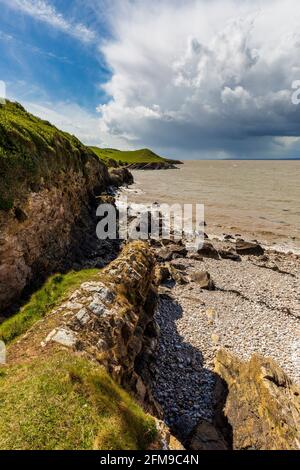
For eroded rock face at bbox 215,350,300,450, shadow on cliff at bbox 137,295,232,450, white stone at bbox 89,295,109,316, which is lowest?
shadow on cliff at bbox 137,295,232,450

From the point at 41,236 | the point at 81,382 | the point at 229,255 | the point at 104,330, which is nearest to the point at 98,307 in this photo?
the point at 104,330

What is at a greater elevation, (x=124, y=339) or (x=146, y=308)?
(x=124, y=339)

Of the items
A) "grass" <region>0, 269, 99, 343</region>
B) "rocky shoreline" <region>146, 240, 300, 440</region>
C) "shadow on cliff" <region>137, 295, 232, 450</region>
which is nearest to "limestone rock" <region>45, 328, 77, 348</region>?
"grass" <region>0, 269, 99, 343</region>

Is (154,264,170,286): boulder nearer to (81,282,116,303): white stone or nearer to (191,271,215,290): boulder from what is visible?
(191,271,215,290): boulder

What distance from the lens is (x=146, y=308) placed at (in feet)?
66.9

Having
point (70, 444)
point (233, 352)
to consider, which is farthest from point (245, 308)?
point (70, 444)

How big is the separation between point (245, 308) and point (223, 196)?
65.9 metres

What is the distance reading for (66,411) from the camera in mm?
8125

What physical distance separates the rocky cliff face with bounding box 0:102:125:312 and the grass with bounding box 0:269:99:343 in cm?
240

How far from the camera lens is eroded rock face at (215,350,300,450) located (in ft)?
38.8

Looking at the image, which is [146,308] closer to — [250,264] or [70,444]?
[70,444]

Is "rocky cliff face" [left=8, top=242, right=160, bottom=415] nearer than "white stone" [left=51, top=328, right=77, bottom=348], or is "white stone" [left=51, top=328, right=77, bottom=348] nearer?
"white stone" [left=51, top=328, right=77, bottom=348]

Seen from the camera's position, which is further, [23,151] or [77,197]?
[77,197]

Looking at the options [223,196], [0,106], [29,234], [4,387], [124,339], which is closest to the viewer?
[4,387]
